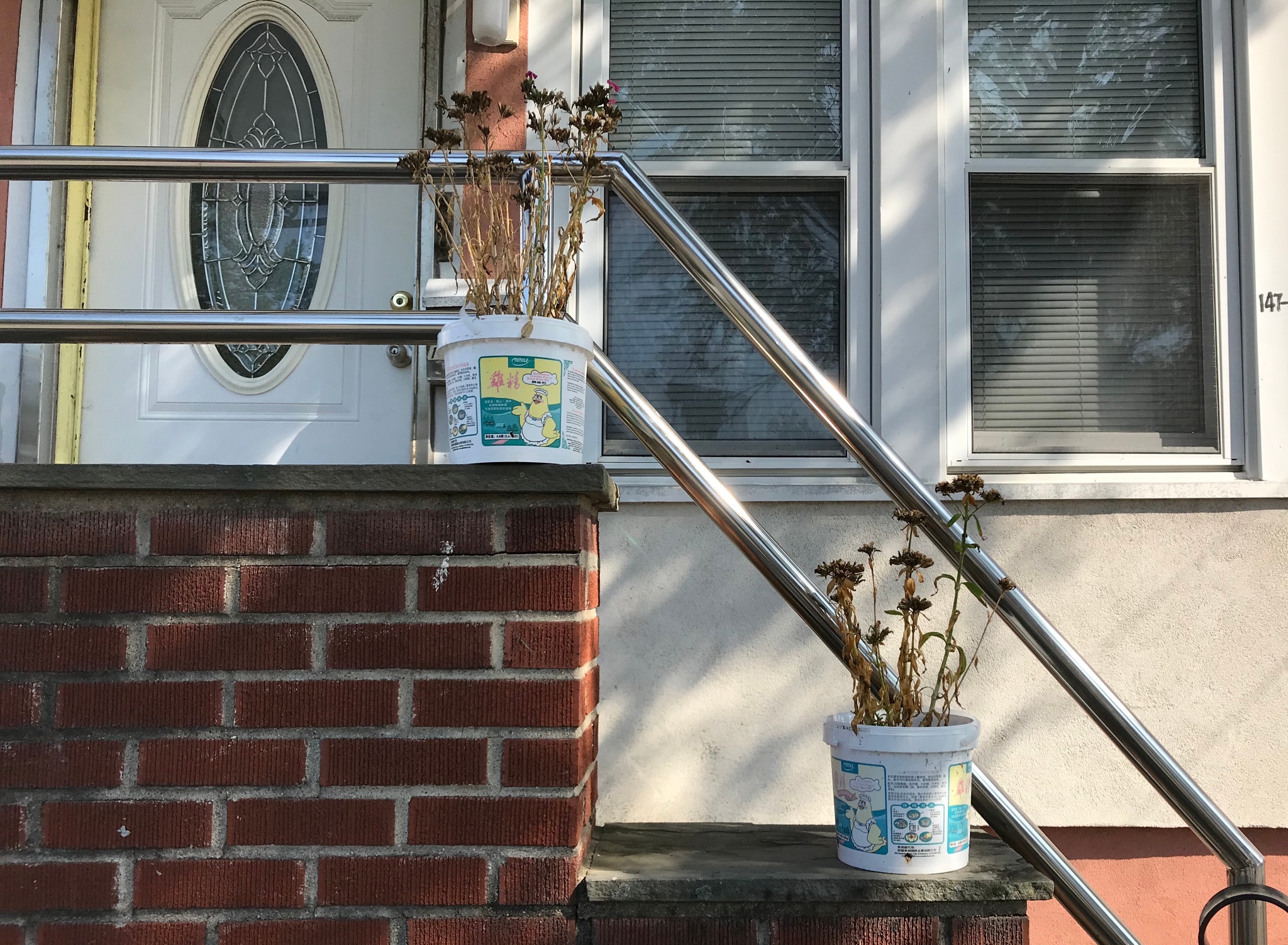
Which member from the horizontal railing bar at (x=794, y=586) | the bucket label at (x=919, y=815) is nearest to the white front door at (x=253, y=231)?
the horizontal railing bar at (x=794, y=586)

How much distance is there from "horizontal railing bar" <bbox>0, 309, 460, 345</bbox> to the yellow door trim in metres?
1.45

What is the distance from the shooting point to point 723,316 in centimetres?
278

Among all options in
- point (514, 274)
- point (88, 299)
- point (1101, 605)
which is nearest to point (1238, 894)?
point (1101, 605)

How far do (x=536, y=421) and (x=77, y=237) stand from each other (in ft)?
6.86

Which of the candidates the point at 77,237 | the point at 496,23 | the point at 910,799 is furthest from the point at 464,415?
the point at 77,237

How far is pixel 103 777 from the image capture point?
1.28 meters

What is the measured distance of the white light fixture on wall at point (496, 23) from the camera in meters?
2.64

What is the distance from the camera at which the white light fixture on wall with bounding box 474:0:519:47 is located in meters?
2.64

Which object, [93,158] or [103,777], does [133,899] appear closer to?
[103,777]

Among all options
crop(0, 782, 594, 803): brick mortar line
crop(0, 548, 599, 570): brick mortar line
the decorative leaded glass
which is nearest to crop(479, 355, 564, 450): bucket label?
crop(0, 548, 599, 570): brick mortar line

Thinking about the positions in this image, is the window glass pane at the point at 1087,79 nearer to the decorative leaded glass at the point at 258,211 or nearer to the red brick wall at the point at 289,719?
the decorative leaded glass at the point at 258,211

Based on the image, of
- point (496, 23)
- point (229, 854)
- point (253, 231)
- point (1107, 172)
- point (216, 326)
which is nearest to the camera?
point (229, 854)

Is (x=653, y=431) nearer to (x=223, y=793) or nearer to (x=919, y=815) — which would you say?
(x=919, y=815)

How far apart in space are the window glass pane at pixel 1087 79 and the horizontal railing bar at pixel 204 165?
1746 millimetres
